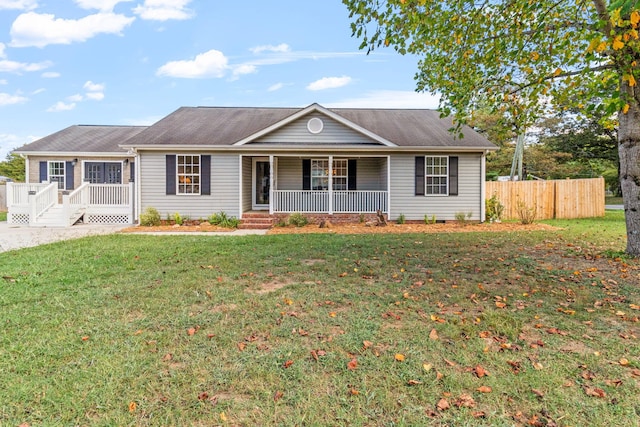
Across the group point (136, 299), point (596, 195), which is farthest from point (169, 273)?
point (596, 195)

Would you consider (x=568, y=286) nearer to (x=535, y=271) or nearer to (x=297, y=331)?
(x=535, y=271)

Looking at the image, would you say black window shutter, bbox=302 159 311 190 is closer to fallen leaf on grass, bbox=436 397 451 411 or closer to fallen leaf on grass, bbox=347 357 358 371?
fallen leaf on grass, bbox=347 357 358 371

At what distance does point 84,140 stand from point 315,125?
11.6 m

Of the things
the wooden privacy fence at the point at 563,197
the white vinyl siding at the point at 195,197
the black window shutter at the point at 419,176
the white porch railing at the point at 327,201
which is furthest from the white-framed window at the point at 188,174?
the wooden privacy fence at the point at 563,197

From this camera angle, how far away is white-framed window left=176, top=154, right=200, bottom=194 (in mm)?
13266

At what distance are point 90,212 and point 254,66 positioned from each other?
504 inches

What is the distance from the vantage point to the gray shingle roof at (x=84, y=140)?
15539 mm

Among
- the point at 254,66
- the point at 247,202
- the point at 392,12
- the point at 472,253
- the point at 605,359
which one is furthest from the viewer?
the point at 254,66

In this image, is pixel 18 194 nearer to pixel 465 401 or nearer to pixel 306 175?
pixel 306 175

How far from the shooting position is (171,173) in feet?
43.0

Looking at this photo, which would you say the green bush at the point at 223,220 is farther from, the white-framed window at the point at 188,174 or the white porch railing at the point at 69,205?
the white porch railing at the point at 69,205

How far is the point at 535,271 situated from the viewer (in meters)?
5.58

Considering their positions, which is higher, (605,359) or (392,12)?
(392,12)

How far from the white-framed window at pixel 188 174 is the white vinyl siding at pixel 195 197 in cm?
33
